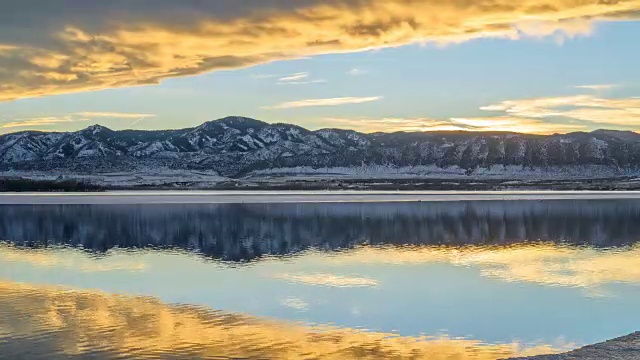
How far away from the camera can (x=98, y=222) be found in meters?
48.2

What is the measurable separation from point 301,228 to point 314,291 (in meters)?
21.7

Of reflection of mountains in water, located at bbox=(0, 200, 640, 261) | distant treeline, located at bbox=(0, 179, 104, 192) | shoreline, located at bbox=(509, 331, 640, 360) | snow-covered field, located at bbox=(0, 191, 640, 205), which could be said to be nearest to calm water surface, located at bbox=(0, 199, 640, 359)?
reflection of mountains in water, located at bbox=(0, 200, 640, 261)

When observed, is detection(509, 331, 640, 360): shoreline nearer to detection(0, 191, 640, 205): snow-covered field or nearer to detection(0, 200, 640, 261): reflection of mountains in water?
detection(0, 200, 640, 261): reflection of mountains in water

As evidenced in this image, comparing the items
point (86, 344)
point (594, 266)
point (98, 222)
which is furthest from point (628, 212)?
point (86, 344)

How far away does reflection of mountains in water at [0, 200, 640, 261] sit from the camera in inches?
1391

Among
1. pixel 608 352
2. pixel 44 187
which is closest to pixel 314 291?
pixel 608 352

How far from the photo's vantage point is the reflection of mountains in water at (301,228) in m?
35.3

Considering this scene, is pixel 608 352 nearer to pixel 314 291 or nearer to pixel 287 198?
pixel 314 291

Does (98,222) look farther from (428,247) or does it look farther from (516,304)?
(516,304)

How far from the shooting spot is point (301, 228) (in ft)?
142

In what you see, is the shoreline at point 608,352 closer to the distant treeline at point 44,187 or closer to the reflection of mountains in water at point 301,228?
the reflection of mountains in water at point 301,228

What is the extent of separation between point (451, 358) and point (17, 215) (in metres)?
49.2

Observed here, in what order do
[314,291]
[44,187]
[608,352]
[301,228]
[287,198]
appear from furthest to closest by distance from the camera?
[44,187], [287,198], [301,228], [314,291], [608,352]

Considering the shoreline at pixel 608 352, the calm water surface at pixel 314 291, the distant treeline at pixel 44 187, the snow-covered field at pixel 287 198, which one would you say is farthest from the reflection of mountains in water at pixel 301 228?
the distant treeline at pixel 44 187
